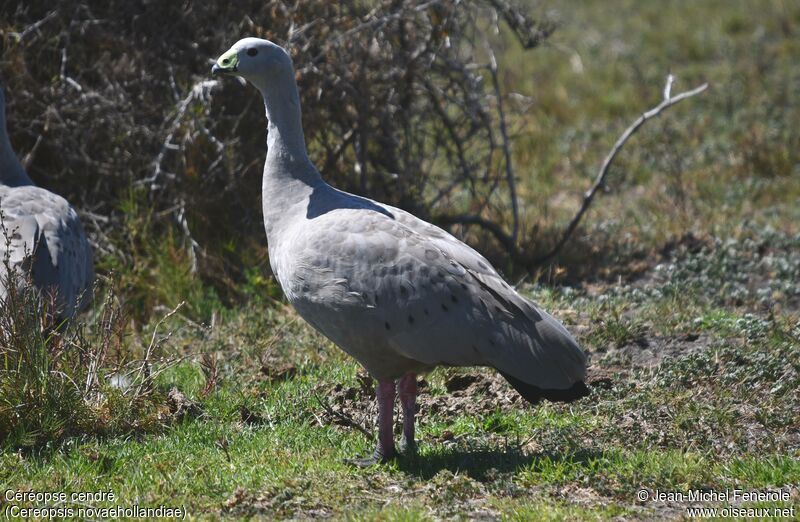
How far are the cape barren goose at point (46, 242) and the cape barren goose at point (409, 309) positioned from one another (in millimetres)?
1537

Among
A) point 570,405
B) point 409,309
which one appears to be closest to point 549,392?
point 409,309

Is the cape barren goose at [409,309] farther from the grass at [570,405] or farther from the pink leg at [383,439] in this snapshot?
the grass at [570,405]

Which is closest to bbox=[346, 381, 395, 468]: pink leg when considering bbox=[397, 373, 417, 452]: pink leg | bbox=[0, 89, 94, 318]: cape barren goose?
bbox=[397, 373, 417, 452]: pink leg

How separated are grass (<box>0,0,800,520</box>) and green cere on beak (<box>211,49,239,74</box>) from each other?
1628 mm

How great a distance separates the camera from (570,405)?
5805 mm

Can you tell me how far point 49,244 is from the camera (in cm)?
650

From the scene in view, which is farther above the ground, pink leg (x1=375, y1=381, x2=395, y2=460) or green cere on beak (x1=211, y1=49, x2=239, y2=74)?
green cere on beak (x1=211, y1=49, x2=239, y2=74)

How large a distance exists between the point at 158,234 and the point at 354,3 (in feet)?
7.70

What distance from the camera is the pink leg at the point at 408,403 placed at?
5273 mm

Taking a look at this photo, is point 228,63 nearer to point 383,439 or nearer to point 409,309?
point 409,309

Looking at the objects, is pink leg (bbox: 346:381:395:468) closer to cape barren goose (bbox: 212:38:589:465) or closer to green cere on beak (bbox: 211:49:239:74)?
cape barren goose (bbox: 212:38:589:465)

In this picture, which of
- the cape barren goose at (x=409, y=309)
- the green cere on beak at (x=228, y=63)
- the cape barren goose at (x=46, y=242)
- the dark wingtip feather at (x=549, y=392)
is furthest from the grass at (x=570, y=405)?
the green cere on beak at (x=228, y=63)

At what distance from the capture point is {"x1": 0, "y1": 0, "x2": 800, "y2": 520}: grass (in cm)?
478

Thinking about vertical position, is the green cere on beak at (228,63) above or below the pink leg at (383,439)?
above
